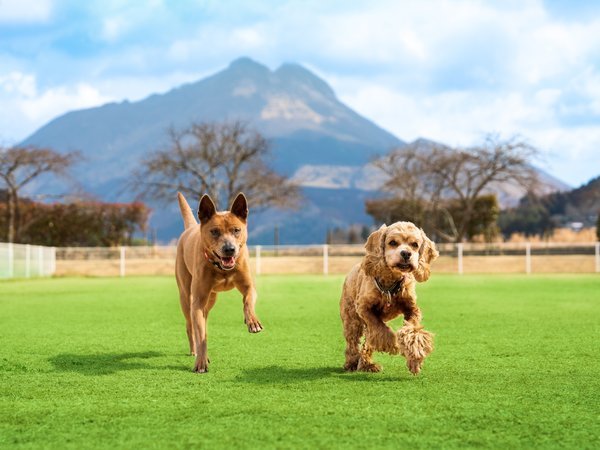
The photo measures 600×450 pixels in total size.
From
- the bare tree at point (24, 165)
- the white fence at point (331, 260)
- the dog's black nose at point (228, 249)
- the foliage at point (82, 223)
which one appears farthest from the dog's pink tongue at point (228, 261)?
the bare tree at point (24, 165)

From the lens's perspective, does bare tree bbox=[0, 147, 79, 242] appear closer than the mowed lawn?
No

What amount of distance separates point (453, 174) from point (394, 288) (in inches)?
1832

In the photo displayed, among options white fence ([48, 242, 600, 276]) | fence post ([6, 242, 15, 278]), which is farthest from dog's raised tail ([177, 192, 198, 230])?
white fence ([48, 242, 600, 276])

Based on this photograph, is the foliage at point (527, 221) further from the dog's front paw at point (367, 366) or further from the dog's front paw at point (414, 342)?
the dog's front paw at point (414, 342)

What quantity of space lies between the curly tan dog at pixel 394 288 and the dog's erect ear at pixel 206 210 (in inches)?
55.9

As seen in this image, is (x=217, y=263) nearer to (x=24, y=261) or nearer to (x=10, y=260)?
(x=10, y=260)

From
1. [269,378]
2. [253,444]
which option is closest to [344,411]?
[253,444]

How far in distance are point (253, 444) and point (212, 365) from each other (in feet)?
10.4

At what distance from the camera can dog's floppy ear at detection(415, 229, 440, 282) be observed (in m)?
6.47

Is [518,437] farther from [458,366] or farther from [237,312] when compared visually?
[237,312]

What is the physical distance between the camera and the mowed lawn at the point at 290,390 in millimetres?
4465

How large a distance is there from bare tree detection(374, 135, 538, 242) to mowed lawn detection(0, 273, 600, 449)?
130 feet

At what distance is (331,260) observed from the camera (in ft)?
135

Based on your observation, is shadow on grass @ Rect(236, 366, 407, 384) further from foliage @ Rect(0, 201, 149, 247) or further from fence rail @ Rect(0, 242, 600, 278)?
foliage @ Rect(0, 201, 149, 247)
